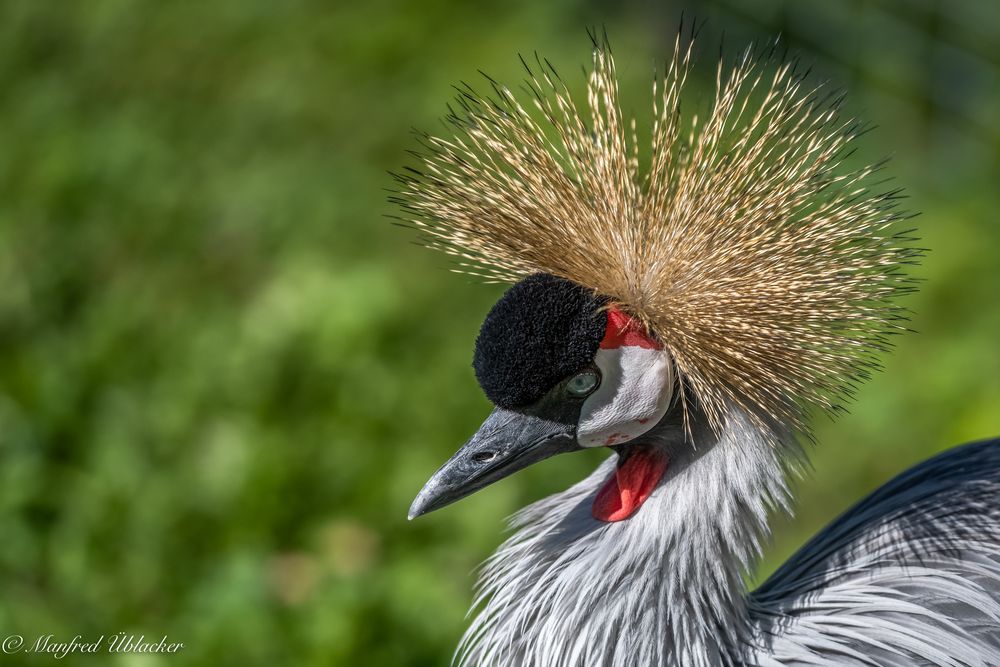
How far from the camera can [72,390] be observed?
229 centimetres

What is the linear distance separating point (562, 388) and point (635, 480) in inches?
6.0

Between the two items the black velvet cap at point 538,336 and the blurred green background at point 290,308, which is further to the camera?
the blurred green background at point 290,308

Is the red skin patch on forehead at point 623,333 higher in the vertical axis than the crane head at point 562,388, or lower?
higher

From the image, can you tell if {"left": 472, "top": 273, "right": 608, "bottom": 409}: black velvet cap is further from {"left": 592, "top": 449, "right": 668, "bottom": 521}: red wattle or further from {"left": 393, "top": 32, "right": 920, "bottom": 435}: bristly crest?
{"left": 592, "top": 449, "right": 668, "bottom": 521}: red wattle

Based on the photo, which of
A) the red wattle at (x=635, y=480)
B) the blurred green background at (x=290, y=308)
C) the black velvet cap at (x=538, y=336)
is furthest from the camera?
the blurred green background at (x=290, y=308)

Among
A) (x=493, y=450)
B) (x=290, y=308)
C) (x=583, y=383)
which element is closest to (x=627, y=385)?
(x=583, y=383)

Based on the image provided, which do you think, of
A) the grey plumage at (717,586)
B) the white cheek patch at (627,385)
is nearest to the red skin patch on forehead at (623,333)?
the white cheek patch at (627,385)

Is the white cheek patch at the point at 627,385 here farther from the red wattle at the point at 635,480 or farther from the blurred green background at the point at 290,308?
the blurred green background at the point at 290,308

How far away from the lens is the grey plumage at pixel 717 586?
1.20 meters

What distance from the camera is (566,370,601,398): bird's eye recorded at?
1.18 metres

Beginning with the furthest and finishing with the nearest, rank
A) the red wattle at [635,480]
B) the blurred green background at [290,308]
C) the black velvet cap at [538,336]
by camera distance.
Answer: the blurred green background at [290,308] → the red wattle at [635,480] → the black velvet cap at [538,336]

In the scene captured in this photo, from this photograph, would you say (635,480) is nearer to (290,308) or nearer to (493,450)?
(493,450)

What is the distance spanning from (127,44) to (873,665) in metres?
3.23

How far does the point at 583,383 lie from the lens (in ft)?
3.88
